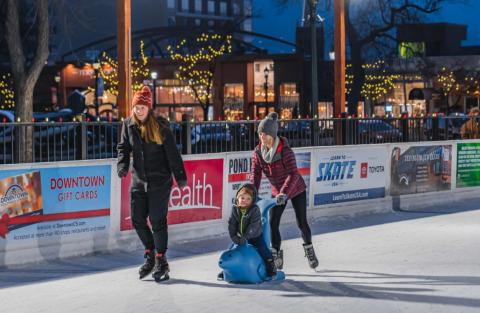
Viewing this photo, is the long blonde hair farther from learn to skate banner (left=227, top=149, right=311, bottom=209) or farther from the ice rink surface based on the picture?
learn to skate banner (left=227, top=149, right=311, bottom=209)

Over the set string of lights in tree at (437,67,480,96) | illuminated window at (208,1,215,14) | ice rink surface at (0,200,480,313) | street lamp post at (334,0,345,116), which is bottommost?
ice rink surface at (0,200,480,313)

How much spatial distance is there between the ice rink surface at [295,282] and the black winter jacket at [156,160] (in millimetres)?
1067

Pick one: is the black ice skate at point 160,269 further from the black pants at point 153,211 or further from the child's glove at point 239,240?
the child's glove at point 239,240

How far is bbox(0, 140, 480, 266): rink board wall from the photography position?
35.0 feet

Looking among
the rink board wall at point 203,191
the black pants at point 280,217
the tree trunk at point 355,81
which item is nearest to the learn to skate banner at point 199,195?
the rink board wall at point 203,191

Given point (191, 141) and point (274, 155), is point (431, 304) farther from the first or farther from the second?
point (191, 141)

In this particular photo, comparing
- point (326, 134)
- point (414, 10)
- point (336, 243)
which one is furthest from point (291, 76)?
point (336, 243)

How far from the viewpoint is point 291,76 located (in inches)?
2415

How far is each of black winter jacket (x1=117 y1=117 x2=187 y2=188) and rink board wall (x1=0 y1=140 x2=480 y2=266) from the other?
2.07 m

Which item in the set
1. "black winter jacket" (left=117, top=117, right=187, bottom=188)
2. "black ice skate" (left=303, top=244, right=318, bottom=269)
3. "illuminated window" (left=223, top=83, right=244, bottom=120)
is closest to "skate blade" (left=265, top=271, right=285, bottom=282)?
"black ice skate" (left=303, top=244, right=318, bottom=269)

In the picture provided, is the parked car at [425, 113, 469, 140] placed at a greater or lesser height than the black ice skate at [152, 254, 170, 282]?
greater

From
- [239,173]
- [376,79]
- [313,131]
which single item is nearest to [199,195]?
[239,173]

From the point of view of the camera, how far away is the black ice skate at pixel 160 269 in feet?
30.0

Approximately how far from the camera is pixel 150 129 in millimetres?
9008
